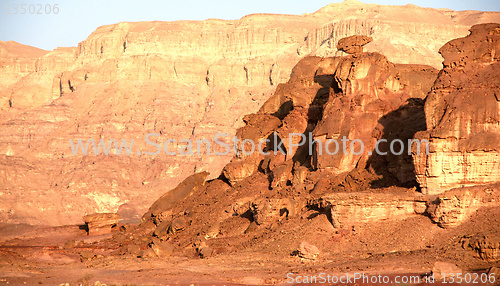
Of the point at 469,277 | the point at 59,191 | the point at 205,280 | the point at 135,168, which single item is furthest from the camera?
the point at 135,168

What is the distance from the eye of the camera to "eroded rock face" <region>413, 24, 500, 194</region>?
2841 centimetres

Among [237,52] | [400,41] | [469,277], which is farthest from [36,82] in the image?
[469,277]

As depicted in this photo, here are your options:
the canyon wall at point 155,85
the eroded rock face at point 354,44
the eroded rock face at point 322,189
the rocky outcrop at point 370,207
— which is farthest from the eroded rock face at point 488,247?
the canyon wall at point 155,85

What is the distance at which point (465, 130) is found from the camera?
28.7m

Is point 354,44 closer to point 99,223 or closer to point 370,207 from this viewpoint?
point 370,207

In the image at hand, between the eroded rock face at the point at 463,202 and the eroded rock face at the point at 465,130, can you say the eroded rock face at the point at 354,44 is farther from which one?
the eroded rock face at the point at 463,202

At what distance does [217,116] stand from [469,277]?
129670mm

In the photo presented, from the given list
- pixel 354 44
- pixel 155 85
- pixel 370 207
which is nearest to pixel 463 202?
pixel 370 207

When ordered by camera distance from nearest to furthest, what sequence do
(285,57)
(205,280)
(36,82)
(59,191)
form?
(205,280)
(59,191)
(285,57)
(36,82)

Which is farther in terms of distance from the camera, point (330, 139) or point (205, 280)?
point (330, 139)

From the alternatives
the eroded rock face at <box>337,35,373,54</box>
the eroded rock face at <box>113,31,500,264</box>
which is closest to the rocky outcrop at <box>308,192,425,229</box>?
the eroded rock face at <box>113,31,500,264</box>

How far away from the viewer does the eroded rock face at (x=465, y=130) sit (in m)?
28.4

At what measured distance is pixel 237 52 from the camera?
172 m

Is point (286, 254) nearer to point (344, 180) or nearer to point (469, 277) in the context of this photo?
point (344, 180)
